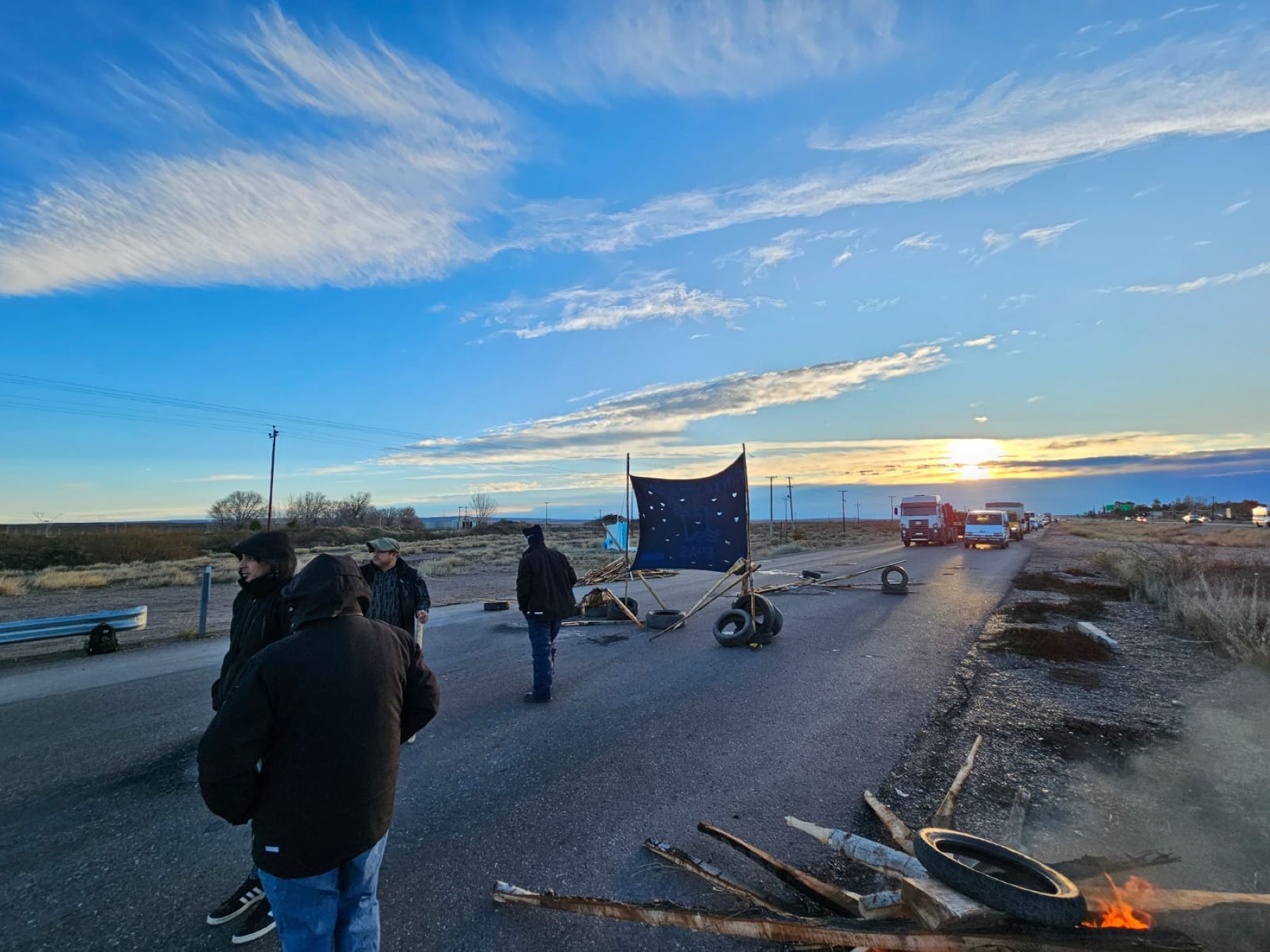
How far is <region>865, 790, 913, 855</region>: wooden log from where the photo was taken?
363 cm

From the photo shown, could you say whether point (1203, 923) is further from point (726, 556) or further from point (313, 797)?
point (726, 556)

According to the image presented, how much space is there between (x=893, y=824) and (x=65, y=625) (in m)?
12.4

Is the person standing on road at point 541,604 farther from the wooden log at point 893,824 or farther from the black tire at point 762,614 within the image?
the black tire at point 762,614

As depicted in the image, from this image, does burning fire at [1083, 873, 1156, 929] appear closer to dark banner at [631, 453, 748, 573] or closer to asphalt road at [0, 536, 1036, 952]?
asphalt road at [0, 536, 1036, 952]

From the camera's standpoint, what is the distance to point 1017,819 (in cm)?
417

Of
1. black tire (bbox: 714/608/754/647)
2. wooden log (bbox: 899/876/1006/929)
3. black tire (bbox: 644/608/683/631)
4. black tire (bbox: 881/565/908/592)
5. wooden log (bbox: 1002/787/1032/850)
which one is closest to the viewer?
wooden log (bbox: 899/876/1006/929)

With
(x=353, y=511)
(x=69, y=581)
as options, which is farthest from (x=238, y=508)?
(x=69, y=581)

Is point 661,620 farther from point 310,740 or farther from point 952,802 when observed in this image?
point 310,740

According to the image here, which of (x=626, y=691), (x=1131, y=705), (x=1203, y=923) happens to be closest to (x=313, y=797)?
(x=1203, y=923)

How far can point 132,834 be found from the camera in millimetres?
4117

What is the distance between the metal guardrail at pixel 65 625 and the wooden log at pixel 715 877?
10801mm

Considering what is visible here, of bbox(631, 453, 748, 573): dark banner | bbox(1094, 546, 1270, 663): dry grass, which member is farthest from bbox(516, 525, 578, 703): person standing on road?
bbox(1094, 546, 1270, 663): dry grass

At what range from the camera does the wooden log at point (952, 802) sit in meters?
3.94

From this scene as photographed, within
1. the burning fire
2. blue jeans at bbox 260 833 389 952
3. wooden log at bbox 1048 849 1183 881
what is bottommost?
wooden log at bbox 1048 849 1183 881
